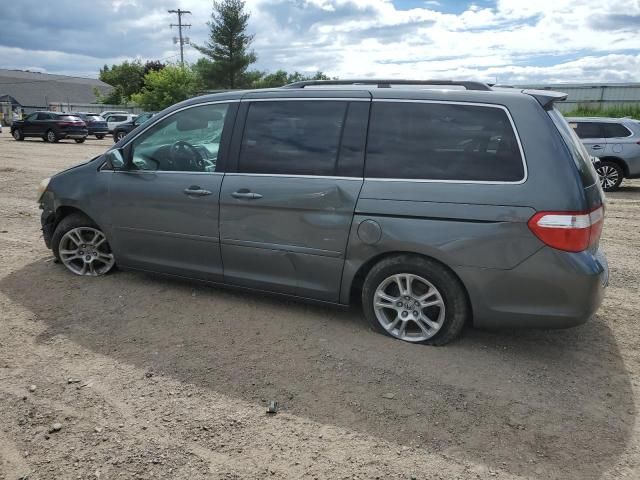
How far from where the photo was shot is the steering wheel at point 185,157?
4527mm

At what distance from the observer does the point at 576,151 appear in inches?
139

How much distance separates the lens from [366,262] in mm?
3869

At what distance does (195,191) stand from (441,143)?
2.06 meters

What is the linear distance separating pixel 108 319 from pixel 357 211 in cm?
225

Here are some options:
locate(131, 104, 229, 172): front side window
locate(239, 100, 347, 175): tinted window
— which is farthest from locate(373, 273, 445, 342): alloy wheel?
locate(131, 104, 229, 172): front side window

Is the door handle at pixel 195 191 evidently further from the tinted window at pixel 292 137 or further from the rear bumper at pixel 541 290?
the rear bumper at pixel 541 290

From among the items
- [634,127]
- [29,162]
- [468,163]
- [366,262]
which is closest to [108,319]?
[366,262]

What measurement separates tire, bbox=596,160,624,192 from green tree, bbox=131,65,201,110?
39.1m

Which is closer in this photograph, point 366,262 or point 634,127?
point 366,262

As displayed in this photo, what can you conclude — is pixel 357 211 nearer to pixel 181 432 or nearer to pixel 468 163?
pixel 468 163

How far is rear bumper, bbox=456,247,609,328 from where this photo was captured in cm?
333

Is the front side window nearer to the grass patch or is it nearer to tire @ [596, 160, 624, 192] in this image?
tire @ [596, 160, 624, 192]

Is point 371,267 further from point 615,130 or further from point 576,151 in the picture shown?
point 615,130

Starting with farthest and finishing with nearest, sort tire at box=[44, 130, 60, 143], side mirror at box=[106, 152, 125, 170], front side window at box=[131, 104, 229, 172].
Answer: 1. tire at box=[44, 130, 60, 143]
2. side mirror at box=[106, 152, 125, 170]
3. front side window at box=[131, 104, 229, 172]
